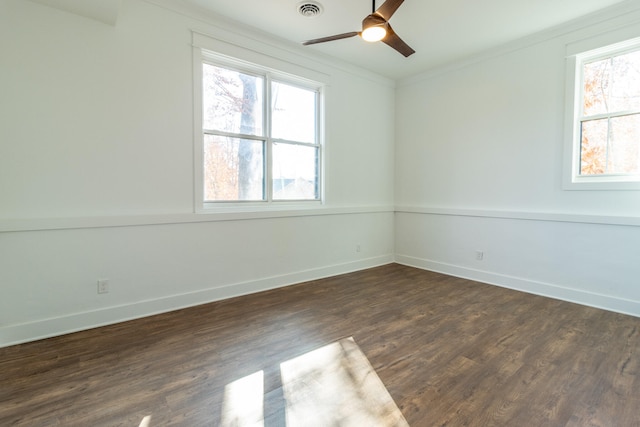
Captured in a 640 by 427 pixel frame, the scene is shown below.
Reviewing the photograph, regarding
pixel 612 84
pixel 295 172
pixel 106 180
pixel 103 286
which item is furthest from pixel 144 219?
pixel 612 84

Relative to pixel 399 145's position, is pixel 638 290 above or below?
below

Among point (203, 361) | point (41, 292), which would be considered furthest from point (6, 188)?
point (203, 361)

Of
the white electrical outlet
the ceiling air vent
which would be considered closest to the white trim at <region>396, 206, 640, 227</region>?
the ceiling air vent

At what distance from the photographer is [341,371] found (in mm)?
2043

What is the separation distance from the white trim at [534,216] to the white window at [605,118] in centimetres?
31

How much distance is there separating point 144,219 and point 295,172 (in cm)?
188

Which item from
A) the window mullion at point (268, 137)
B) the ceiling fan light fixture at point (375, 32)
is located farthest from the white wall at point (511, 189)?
the window mullion at point (268, 137)

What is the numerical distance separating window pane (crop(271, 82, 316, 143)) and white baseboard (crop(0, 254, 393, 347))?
182 cm

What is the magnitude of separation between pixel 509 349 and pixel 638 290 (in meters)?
1.78

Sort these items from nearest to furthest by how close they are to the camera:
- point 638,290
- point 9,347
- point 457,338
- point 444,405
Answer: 1. point 444,405
2. point 9,347
3. point 457,338
4. point 638,290

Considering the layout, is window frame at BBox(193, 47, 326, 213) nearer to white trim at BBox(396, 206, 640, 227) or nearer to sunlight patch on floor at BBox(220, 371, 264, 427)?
white trim at BBox(396, 206, 640, 227)

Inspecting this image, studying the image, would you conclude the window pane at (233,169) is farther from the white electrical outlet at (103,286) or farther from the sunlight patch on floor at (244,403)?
the sunlight patch on floor at (244,403)

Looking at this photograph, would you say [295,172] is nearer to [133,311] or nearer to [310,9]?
[310,9]

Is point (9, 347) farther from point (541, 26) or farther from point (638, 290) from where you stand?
point (541, 26)
